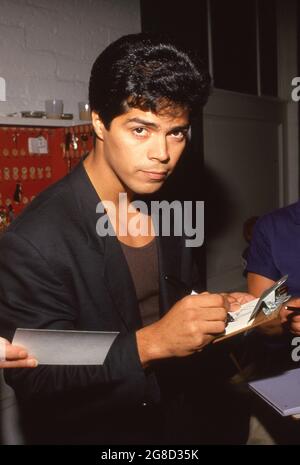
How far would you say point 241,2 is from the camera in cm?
376

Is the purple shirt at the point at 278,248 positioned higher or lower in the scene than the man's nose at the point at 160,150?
lower

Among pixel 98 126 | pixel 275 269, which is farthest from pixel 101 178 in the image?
pixel 275 269

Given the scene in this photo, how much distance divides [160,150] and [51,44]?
1.48 meters

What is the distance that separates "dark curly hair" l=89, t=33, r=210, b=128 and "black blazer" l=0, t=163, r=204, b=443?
228 mm

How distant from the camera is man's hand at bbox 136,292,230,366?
3.69 feet

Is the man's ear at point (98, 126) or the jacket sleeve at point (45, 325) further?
the man's ear at point (98, 126)

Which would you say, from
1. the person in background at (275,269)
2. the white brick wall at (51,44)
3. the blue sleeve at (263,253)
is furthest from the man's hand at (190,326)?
the white brick wall at (51,44)

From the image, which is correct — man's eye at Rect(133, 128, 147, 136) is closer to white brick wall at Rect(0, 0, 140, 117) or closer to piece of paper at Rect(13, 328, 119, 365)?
piece of paper at Rect(13, 328, 119, 365)

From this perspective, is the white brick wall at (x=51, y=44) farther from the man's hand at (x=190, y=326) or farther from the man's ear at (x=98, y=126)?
the man's hand at (x=190, y=326)

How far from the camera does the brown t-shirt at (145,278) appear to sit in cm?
145

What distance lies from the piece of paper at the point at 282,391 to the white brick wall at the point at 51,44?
1684 mm

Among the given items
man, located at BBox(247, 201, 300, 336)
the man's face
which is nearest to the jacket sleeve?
the man's face

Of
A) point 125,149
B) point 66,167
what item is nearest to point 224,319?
point 125,149
